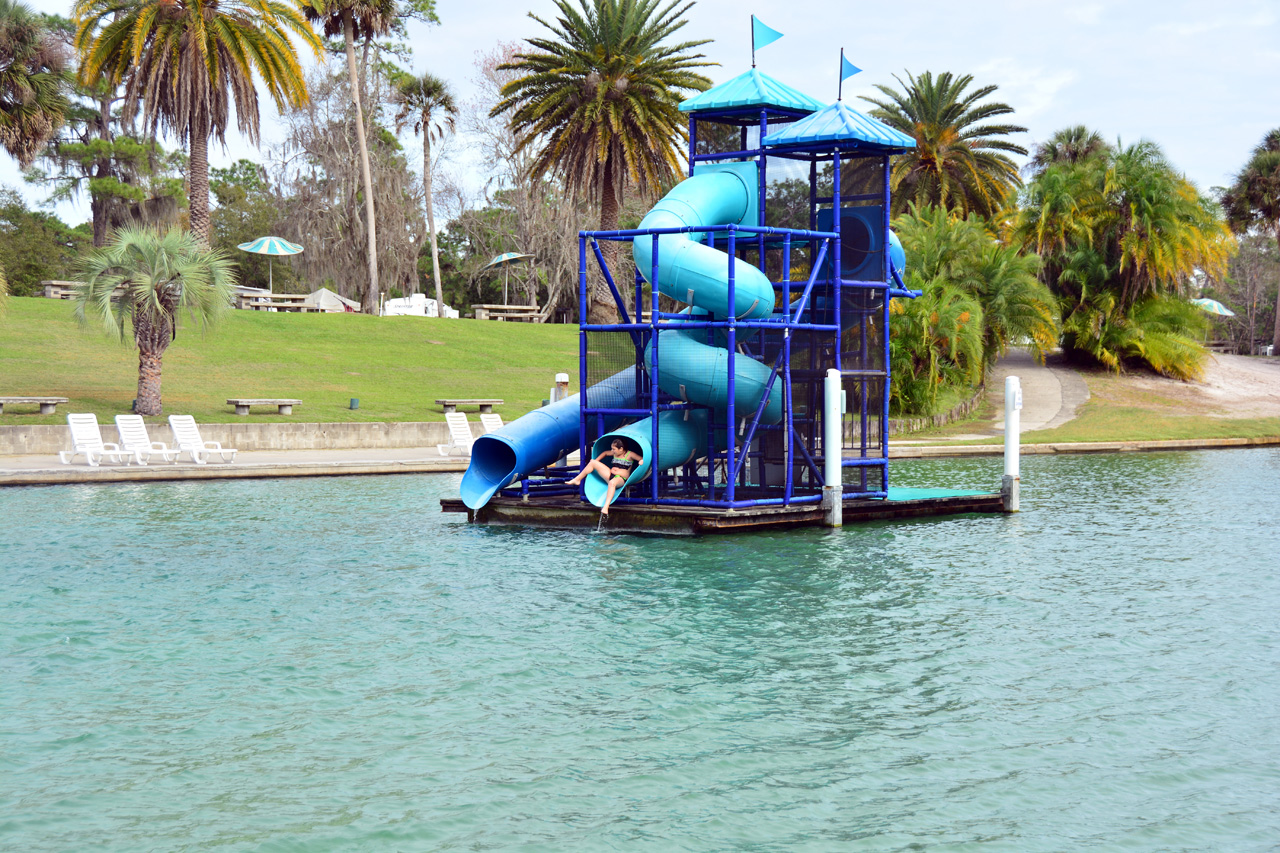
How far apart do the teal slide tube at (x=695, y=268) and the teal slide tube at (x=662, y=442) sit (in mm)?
1724

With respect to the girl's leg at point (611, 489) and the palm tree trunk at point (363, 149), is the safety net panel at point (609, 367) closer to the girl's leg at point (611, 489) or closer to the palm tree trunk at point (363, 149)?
the girl's leg at point (611, 489)

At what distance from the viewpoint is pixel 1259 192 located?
63.6 metres

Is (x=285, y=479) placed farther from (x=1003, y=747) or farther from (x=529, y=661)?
(x=1003, y=747)

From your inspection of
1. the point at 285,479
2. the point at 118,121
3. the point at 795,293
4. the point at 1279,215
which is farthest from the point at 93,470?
the point at 1279,215

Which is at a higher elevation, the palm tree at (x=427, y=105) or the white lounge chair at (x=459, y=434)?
the palm tree at (x=427, y=105)

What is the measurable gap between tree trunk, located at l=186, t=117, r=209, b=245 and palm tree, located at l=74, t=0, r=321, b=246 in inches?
1.1

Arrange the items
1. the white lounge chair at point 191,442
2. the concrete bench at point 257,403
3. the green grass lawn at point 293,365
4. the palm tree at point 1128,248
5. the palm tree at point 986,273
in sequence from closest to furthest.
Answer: the white lounge chair at point 191,442
the concrete bench at point 257,403
the green grass lawn at point 293,365
the palm tree at point 986,273
the palm tree at point 1128,248

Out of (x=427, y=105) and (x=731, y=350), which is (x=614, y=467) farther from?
(x=427, y=105)

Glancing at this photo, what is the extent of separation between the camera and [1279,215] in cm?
6375

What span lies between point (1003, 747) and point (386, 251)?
6370 cm

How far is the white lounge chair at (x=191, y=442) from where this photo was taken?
2516 cm

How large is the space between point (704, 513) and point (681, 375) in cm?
214

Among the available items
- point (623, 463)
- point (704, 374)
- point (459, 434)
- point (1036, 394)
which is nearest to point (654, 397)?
point (704, 374)

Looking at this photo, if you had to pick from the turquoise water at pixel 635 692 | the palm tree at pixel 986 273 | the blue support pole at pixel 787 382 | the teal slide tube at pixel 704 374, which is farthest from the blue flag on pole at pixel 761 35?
the palm tree at pixel 986 273
